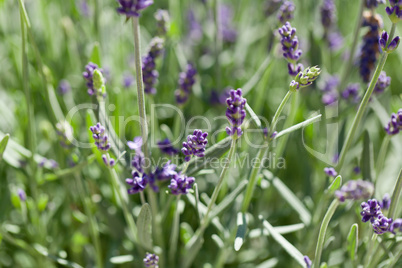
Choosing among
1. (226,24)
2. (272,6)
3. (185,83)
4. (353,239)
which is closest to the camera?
(353,239)

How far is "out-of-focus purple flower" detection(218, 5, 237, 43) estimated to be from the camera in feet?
6.30

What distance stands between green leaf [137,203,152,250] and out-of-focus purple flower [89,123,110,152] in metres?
0.15

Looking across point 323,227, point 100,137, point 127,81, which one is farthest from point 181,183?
point 127,81

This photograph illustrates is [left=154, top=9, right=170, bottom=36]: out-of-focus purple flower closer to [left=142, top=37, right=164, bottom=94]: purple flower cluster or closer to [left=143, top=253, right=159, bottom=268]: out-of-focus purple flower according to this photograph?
[left=142, top=37, right=164, bottom=94]: purple flower cluster

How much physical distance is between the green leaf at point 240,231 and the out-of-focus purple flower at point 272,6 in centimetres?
85

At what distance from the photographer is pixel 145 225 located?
3.41 ft

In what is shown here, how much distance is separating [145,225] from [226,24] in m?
1.35

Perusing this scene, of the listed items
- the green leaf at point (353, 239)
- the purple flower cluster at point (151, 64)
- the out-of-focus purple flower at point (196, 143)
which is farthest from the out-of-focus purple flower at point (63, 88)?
the green leaf at point (353, 239)

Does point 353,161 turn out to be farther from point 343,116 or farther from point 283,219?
point 283,219

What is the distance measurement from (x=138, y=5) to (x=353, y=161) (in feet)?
2.91

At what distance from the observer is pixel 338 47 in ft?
6.14

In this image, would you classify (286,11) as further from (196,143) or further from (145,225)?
(145,225)

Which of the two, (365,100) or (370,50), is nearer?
(365,100)

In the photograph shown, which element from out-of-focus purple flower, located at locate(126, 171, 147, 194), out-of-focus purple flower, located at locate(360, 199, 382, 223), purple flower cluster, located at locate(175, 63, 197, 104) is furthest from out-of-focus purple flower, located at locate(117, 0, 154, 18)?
out-of-focus purple flower, located at locate(360, 199, 382, 223)
